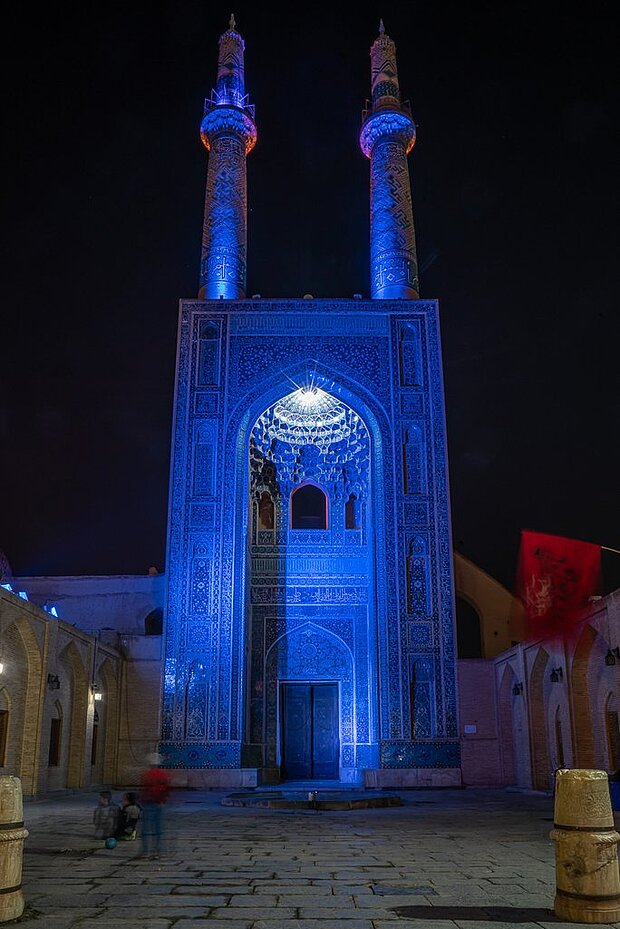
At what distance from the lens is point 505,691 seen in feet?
58.7

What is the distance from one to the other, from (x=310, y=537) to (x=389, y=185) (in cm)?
824

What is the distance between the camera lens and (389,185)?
64.6 ft

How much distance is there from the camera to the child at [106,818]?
7379 millimetres

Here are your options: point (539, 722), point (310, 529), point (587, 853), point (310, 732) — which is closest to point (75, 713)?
point (310, 732)

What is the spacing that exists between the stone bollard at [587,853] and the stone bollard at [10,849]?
97.7 inches

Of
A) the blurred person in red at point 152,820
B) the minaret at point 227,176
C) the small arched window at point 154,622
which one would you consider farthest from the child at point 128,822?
the small arched window at point 154,622

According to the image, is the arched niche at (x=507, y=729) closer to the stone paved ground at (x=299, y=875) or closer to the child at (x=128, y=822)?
the stone paved ground at (x=299, y=875)

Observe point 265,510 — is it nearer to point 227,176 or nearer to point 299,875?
point 227,176

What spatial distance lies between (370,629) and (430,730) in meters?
2.31

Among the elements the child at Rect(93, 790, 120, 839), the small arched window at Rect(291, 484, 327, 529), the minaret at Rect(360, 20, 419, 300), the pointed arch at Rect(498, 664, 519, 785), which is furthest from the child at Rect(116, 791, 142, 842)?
the minaret at Rect(360, 20, 419, 300)

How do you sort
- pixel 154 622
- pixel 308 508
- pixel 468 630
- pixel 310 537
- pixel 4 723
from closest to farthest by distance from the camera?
pixel 4 723 < pixel 310 537 < pixel 308 508 < pixel 468 630 < pixel 154 622

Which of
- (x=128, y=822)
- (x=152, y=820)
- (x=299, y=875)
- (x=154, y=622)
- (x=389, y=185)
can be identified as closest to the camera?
(x=299, y=875)

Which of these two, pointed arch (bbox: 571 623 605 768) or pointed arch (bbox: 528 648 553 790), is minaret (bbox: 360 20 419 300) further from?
pointed arch (bbox: 571 623 605 768)

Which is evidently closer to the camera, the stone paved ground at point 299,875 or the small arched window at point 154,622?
the stone paved ground at point 299,875
